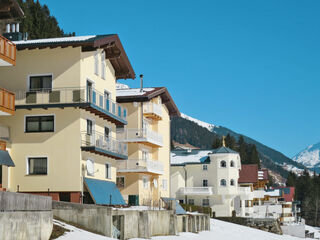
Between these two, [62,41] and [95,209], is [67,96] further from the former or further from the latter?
[95,209]

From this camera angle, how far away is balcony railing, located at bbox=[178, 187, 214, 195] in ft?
289

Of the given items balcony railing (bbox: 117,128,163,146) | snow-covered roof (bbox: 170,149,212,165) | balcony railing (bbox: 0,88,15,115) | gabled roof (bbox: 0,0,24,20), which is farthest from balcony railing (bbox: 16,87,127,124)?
snow-covered roof (bbox: 170,149,212,165)

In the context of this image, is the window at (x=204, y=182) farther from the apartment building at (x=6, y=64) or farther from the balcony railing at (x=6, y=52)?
the balcony railing at (x=6, y=52)

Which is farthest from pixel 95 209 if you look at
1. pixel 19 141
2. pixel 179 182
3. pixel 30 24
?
pixel 30 24

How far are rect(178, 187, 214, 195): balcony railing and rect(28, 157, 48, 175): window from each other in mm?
47987

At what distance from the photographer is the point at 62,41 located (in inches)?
1694

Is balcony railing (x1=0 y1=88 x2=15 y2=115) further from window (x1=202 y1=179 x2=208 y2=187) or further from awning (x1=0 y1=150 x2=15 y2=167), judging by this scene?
window (x1=202 y1=179 x2=208 y2=187)

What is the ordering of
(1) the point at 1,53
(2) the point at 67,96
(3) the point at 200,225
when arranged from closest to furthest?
(1) the point at 1,53 → (2) the point at 67,96 → (3) the point at 200,225

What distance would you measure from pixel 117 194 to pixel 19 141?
9.04 m

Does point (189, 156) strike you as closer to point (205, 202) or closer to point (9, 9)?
point (205, 202)

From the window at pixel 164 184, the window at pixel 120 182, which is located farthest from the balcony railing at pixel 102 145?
the window at pixel 164 184

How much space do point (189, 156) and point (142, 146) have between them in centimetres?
3258

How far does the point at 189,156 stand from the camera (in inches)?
3684

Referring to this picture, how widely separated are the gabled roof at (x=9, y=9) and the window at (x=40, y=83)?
480 cm
